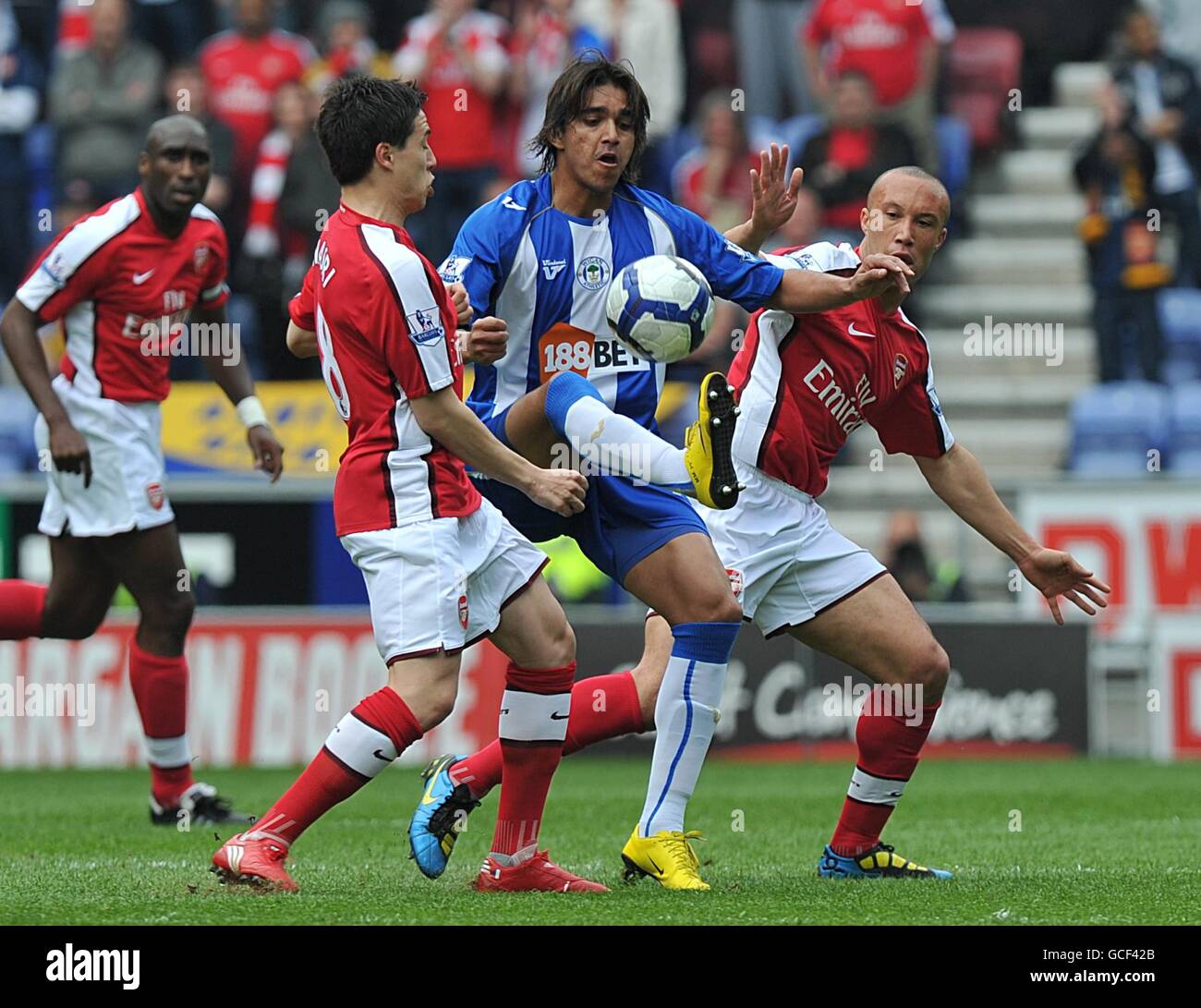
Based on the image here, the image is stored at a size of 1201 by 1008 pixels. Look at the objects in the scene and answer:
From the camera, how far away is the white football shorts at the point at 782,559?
640cm

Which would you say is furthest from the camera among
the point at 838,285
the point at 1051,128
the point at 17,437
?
the point at 1051,128

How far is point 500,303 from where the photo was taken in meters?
6.06

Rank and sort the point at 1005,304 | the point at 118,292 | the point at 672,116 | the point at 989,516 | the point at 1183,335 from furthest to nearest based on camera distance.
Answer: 1. the point at 1005,304
2. the point at 672,116
3. the point at 1183,335
4. the point at 118,292
5. the point at 989,516

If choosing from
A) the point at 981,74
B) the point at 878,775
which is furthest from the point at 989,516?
the point at 981,74

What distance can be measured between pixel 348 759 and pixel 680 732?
1053mm

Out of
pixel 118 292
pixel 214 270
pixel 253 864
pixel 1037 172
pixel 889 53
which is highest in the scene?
pixel 889 53

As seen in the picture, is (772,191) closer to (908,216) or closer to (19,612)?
(908,216)

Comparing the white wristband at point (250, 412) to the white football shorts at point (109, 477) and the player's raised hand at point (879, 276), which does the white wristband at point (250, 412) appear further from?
the player's raised hand at point (879, 276)

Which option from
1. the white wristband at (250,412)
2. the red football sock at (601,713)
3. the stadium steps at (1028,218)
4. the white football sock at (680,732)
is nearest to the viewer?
the white football sock at (680,732)

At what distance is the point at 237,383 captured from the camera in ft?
27.7

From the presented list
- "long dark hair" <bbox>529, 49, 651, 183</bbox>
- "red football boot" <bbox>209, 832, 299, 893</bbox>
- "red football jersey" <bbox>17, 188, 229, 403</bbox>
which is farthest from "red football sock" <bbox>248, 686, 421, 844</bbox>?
"red football jersey" <bbox>17, 188, 229, 403</bbox>

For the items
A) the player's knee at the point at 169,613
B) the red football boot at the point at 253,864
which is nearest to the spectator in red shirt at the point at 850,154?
the player's knee at the point at 169,613

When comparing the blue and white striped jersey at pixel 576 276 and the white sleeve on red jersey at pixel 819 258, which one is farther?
the white sleeve on red jersey at pixel 819 258

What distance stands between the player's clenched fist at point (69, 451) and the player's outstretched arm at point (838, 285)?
312cm
